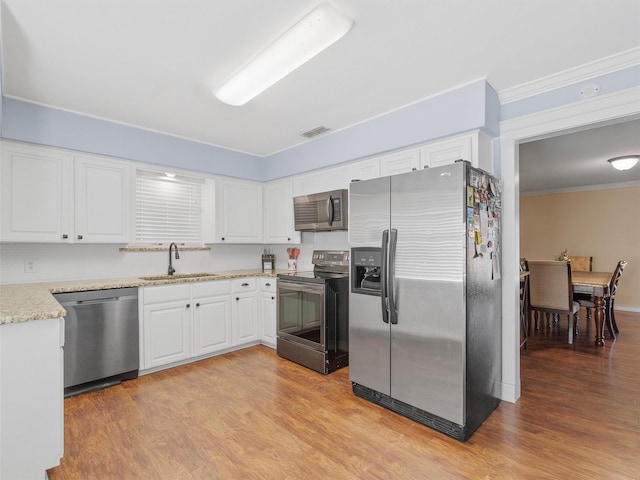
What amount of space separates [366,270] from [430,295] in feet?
2.05

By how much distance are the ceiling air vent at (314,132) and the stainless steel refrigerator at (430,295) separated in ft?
3.71

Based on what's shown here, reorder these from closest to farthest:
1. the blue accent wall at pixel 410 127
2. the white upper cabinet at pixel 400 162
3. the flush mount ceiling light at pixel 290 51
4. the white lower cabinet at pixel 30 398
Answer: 1. the white lower cabinet at pixel 30 398
2. the flush mount ceiling light at pixel 290 51
3. the blue accent wall at pixel 410 127
4. the white upper cabinet at pixel 400 162

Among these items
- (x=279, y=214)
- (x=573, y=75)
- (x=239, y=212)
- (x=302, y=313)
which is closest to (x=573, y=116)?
(x=573, y=75)

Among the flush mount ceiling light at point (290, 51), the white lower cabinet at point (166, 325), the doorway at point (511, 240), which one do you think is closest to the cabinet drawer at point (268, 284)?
the white lower cabinet at point (166, 325)

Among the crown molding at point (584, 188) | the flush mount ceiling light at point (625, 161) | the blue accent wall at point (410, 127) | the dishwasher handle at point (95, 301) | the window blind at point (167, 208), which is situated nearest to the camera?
the blue accent wall at point (410, 127)

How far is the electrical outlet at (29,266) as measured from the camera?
3074 millimetres

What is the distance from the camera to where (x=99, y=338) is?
9.64 ft

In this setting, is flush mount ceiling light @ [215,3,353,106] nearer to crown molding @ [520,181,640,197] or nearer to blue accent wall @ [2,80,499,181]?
blue accent wall @ [2,80,499,181]

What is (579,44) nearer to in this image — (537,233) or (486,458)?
(486,458)

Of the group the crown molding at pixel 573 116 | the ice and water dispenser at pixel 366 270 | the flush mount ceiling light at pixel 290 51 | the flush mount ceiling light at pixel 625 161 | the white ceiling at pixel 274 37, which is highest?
the white ceiling at pixel 274 37

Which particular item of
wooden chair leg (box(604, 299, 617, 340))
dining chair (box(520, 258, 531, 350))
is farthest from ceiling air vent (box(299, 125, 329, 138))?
wooden chair leg (box(604, 299, 617, 340))

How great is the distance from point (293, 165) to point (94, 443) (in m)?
3.18

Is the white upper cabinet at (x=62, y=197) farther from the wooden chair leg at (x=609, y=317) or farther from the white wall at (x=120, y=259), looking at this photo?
the wooden chair leg at (x=609, y=317)

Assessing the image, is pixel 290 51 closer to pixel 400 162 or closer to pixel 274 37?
pixel 274 37
